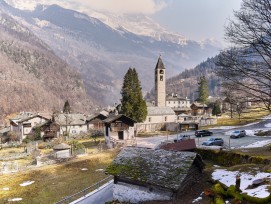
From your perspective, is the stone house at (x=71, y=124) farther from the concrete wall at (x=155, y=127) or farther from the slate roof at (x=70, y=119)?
the concrete wall at (x=155, y=127)

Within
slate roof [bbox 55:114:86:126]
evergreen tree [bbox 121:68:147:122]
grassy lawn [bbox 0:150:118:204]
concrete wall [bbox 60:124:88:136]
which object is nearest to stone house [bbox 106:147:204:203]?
grassy lawn [bbox 0:150:118:204]

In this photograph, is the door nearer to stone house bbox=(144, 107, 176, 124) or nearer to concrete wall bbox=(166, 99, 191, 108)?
stone house bbox=(144, 107, 176, 124)

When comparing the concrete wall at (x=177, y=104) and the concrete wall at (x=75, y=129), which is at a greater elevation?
the concrete wall at (x=177, y=104)

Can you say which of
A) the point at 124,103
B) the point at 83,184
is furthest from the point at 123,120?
the point at 83,184

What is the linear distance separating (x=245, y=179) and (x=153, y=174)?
6619 mm

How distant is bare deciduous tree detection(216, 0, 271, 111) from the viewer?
23.9m

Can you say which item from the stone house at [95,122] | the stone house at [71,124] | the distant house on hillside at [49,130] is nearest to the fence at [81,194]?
the distant house on hillside at [49,130]

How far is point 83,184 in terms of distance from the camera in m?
37.1

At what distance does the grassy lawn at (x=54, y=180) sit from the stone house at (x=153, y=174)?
927 cm

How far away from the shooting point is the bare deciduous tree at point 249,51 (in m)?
23.9

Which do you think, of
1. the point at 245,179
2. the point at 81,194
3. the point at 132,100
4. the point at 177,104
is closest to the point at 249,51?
the point at 245,179

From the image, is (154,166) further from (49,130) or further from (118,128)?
(49,130)

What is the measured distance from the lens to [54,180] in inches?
1585

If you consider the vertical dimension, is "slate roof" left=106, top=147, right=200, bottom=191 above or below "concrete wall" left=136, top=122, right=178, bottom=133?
below
